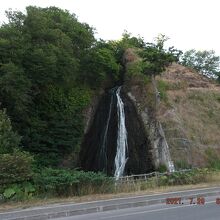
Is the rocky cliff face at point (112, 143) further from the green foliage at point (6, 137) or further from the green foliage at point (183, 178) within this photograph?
the green foliage at point (6, 137)

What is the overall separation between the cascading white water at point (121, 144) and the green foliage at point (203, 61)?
3948 centimetres

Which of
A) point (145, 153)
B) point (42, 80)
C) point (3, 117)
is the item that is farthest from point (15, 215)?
point (145, 153)

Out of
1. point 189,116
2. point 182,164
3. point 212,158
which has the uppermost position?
point 189,116

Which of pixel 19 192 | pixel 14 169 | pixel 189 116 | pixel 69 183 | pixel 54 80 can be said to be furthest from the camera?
pixel 189 116

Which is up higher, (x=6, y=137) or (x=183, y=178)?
(x=6, y=137)

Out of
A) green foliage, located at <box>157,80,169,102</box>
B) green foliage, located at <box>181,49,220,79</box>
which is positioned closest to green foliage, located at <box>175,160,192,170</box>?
green foliage, located at <box>157,80,169,102</box>

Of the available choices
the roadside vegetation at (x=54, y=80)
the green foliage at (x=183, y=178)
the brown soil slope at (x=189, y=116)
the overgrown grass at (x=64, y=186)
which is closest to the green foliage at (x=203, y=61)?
the brown soil slope at (x=189, y=116)

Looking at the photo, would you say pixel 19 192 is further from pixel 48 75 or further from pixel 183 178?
pixel 48 75

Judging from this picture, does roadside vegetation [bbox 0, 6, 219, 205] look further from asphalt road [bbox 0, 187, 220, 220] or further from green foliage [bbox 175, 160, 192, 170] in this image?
asphalt road [bbox 0, 187, 220, 220]

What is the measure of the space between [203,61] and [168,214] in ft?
211

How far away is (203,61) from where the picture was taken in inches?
3000

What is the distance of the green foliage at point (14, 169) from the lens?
19781mm

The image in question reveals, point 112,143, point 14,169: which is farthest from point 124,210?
point 112,143

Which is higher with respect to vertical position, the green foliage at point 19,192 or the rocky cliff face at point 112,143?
the rocky cliff face at point 112,143
